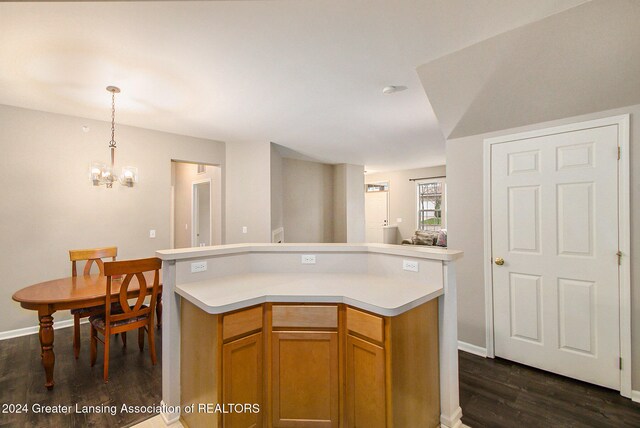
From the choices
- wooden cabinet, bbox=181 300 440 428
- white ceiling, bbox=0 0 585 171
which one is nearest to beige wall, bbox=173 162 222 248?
white ceiling, bbox=0 0 585 171

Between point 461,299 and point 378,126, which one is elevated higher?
A: point 378,126

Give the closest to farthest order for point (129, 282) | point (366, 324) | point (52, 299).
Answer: point (366, 324) < point (52, 299) < point (129, 282)

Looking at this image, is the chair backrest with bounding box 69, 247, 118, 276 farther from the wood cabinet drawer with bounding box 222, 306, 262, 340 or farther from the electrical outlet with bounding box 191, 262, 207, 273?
the wood cabinet drawer with bounding box 222, 306, 262, 340

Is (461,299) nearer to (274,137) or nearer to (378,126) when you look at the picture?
(378,126)

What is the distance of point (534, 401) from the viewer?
2.06m

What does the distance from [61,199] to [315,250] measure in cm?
341

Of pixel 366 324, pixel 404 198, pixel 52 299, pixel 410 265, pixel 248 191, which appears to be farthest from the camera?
pixel 404 198

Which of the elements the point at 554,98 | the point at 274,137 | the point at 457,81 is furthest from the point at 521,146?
the point at 274,137

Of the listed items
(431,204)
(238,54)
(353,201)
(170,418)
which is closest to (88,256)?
(170,418)

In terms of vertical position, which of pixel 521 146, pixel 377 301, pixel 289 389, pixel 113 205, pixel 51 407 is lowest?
pixel 51 407

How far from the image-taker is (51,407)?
198 centimetres

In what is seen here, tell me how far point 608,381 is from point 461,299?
1.14 metres

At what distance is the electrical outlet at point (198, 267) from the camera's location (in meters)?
1.94

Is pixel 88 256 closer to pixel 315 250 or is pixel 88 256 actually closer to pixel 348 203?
pixel 315 250
